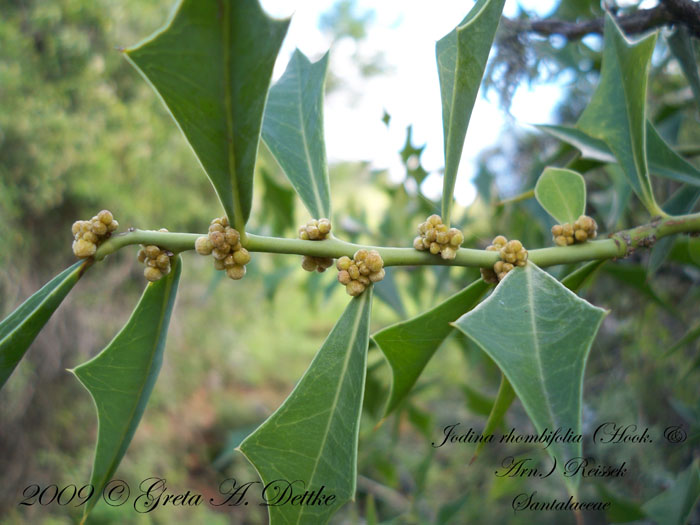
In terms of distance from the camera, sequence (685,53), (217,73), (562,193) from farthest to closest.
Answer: (685,53)
(562,193)
(217,73)

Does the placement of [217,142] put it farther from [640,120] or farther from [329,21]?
[329,21]

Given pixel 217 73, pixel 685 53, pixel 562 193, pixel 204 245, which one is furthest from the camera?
pixel 685 53

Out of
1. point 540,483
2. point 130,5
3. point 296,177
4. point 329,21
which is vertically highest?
point 329,21

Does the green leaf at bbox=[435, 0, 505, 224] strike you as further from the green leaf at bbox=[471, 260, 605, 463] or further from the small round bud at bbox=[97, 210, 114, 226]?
the small round bud at bbox=[97, 210, 114, 226]

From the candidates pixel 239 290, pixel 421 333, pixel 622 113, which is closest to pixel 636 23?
pixel 622 113

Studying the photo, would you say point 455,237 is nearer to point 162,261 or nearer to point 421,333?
point 421,333

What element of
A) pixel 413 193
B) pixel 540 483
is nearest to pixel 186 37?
pixel 413 193
